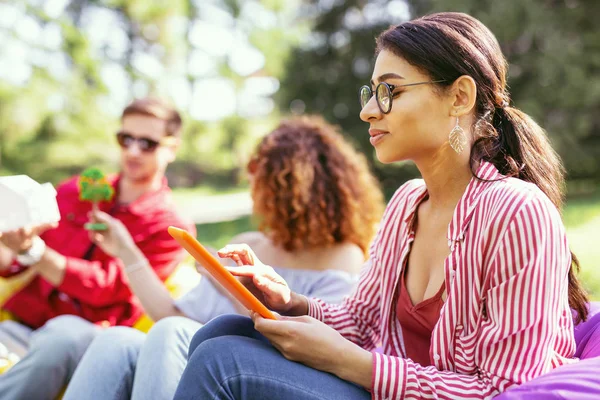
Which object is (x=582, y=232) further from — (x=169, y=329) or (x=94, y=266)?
(x=169, y=329)

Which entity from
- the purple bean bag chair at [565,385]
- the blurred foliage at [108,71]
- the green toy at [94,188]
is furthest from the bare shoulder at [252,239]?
the blurred foliage at [108,71]

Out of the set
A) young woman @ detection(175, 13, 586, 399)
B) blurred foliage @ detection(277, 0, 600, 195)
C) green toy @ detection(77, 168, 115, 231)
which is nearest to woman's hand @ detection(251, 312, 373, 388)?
young woman @ detection(175, 13, 586, 399)

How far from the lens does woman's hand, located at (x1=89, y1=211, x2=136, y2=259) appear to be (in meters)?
2.94

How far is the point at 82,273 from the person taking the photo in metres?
3.03

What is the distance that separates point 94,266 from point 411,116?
1.93m

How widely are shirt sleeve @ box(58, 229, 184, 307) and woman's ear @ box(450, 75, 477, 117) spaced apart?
1.91m

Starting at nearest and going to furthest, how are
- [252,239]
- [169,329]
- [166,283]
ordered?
1. [169,329]
2. [252,239]
3. [166,283]

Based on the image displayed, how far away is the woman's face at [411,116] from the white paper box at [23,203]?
144 cm

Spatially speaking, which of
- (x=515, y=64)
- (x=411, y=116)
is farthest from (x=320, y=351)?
(x=515, y=64)

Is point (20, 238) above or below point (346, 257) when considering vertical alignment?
above

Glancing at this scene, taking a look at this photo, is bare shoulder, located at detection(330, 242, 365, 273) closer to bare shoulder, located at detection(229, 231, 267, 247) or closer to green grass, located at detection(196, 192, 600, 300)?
bare shoulder, located at detection(229, 231, 267, 247)

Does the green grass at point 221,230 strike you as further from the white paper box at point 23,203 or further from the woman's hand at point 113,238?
the white paper box at point 23,203

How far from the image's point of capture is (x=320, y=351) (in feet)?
5.52

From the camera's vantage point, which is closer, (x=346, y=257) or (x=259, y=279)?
(x=259, y=279)
